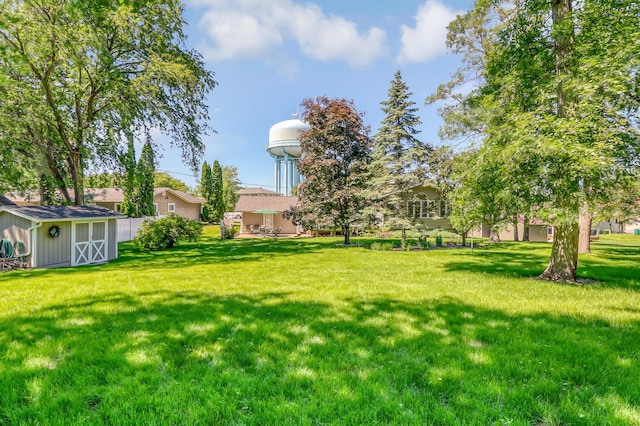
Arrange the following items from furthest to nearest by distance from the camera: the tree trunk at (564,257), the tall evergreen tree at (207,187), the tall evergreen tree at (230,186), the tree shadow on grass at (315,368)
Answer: the tall evergreen tree at (230,186)
the tall evergreen tree at (207,187)
the tree trunk at (564,257)
the tree shadow on grass at (315,368)

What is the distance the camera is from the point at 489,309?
5113mm

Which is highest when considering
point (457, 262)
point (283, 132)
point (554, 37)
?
point (283, 132)

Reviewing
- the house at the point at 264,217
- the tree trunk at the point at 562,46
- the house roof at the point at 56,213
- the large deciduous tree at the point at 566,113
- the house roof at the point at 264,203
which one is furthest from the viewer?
the house at the point at 264,217

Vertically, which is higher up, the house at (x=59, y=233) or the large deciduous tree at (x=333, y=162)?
the large deciduous tree at (x=333, y=162)

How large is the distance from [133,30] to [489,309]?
1575cm

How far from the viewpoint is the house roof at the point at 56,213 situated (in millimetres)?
10574

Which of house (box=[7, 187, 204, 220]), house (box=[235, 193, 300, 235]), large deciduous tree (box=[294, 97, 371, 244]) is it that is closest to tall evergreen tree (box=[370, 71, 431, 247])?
large deciduous tree (box=[294, 97, 371, 244])

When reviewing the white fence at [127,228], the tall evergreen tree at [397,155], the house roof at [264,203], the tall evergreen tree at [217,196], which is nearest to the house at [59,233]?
the white fence at [127,228]

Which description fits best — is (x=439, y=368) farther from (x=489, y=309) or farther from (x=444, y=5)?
(x=444, y=5)

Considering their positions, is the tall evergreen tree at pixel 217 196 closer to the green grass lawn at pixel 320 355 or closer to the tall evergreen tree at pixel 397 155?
the tall evergreen tree at pixel 397 155

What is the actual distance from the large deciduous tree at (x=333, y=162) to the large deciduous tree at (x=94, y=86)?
5652 mm

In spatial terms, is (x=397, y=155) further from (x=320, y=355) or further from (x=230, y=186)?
(x=230, y=186)

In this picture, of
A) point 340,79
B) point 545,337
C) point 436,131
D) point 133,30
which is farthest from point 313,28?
point 545,337

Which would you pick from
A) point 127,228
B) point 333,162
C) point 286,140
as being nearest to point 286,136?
point 286,140
